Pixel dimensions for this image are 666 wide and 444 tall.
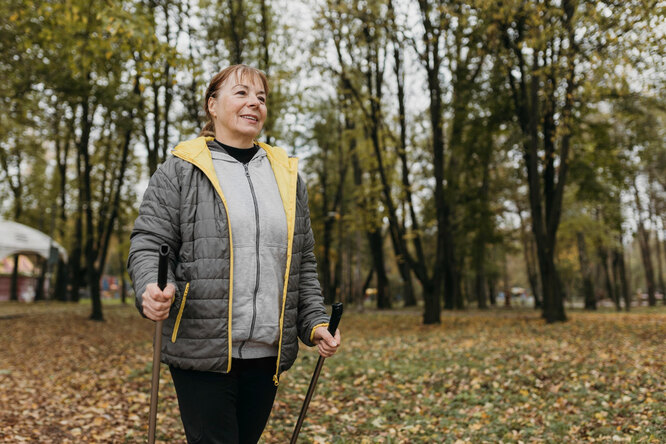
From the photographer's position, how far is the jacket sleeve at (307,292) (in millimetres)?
2438

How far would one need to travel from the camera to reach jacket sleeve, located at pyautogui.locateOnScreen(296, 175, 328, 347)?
96.0 inches

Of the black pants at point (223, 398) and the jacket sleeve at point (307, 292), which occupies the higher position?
the jacket sleeve at point (307, 292)

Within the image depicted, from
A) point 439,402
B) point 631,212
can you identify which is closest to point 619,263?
point 631,212

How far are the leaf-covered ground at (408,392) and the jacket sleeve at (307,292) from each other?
3.14 meters

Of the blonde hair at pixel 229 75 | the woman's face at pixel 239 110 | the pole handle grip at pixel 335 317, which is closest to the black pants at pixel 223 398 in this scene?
the pole handle grip at pixel 335 317

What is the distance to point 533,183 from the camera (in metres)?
14.3

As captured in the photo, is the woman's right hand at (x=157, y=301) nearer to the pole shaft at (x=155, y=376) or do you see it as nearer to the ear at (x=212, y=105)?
the pole shaft at (x=155, y=376)

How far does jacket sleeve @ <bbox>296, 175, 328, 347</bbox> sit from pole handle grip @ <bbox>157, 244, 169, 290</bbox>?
0.69 m

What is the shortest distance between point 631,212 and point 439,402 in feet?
88.0

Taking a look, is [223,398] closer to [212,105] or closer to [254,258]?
[254,258]

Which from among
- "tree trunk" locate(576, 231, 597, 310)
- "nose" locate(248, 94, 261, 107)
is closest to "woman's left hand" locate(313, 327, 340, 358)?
"nose" locate(248, 94, 261, 107)

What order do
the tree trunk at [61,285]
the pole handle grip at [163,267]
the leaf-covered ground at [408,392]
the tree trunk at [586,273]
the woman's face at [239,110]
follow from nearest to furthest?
the pole handle grip at [163,267] → the woman's face at [239,110] → the leaf-covered ground at [408,392] → the tree trunk at [586,273] → the tree trunk at [61,285]

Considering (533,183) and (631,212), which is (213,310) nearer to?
(533,183)

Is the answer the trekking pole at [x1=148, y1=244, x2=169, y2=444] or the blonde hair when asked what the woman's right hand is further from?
the blonde hair
